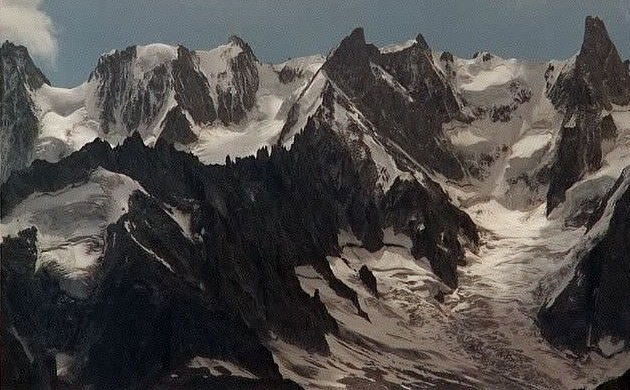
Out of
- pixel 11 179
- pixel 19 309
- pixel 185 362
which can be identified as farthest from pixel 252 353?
pixel 11 179

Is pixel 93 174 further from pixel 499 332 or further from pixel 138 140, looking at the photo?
pixel 499 332

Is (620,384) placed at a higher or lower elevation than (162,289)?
lower

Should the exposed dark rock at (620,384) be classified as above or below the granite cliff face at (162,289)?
below

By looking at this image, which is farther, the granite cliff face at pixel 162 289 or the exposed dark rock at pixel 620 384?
the granite cliff face at pixel 162 289

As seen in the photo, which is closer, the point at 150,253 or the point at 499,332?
the point at 150,253

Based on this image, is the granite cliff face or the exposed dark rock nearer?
the exposed dark rock

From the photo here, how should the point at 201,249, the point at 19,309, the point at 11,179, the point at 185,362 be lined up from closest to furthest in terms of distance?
1. the point at 19,309
2. the point at 185,362
3. the point at 11,179
4. the point at 201,249

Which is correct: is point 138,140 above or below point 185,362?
above

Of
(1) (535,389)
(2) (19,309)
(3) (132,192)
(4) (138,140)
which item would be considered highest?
(4) (138,140)

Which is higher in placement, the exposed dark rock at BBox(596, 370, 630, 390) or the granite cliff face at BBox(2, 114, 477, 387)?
the granite cliff face at BBox(2, 114, 477, 387)

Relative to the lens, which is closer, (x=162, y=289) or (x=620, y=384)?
(x=620, y=384)

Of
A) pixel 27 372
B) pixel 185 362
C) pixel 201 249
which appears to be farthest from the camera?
pixel 201 249
